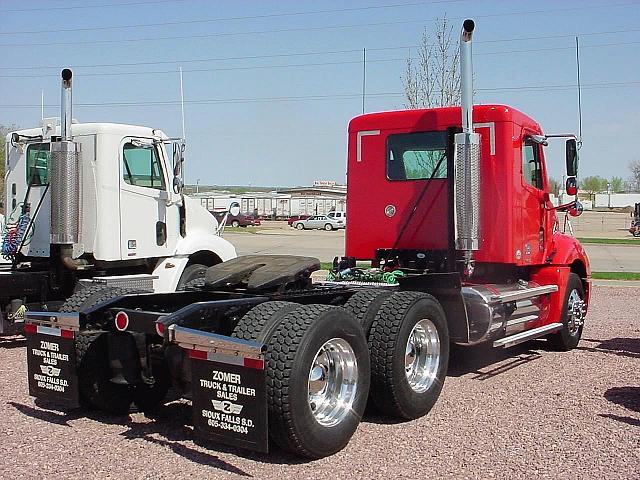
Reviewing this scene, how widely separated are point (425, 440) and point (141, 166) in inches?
234

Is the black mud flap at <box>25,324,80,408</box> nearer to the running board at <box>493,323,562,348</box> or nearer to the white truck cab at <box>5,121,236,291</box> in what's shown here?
the white truck cab at <box>5,121,236,291</box>

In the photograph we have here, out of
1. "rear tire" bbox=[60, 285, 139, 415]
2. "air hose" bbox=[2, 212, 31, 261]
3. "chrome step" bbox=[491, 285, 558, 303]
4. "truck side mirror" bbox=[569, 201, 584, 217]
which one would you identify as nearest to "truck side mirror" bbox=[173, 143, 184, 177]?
"air hose" bbox=[2, 212, 31, 261]

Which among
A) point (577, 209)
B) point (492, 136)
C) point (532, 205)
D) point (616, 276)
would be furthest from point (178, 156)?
point (616, 276)

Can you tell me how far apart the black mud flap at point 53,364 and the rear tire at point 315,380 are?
1783mm

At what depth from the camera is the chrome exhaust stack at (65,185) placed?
30.7 ft

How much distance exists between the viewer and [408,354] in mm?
6547

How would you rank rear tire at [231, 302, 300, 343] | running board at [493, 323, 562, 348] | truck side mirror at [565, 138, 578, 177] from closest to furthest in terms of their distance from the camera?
rear tire at [231, 302, 300, 343] < running board at [493, 323, 562, 348] < truck side mirror at [565, 138, 578, 177]

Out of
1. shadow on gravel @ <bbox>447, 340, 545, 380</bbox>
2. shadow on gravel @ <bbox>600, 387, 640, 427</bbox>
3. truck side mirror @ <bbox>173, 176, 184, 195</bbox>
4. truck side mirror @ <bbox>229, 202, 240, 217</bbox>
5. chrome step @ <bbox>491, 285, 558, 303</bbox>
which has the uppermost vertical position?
truck side mirror @ <bbox>173, 176, 184, 195</bbox>

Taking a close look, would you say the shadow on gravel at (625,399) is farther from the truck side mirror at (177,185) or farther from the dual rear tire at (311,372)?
the truck side mirror at (177,185)

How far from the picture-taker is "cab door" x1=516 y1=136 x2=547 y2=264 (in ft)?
28.7

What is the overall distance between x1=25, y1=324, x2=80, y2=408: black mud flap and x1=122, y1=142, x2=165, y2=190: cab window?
4.18 metres

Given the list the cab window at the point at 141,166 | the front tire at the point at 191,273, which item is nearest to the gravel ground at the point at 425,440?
A: the front tire at the point at 191,273

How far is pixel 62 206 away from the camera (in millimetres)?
9359

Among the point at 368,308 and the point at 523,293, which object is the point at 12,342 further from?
the point at 523,293
